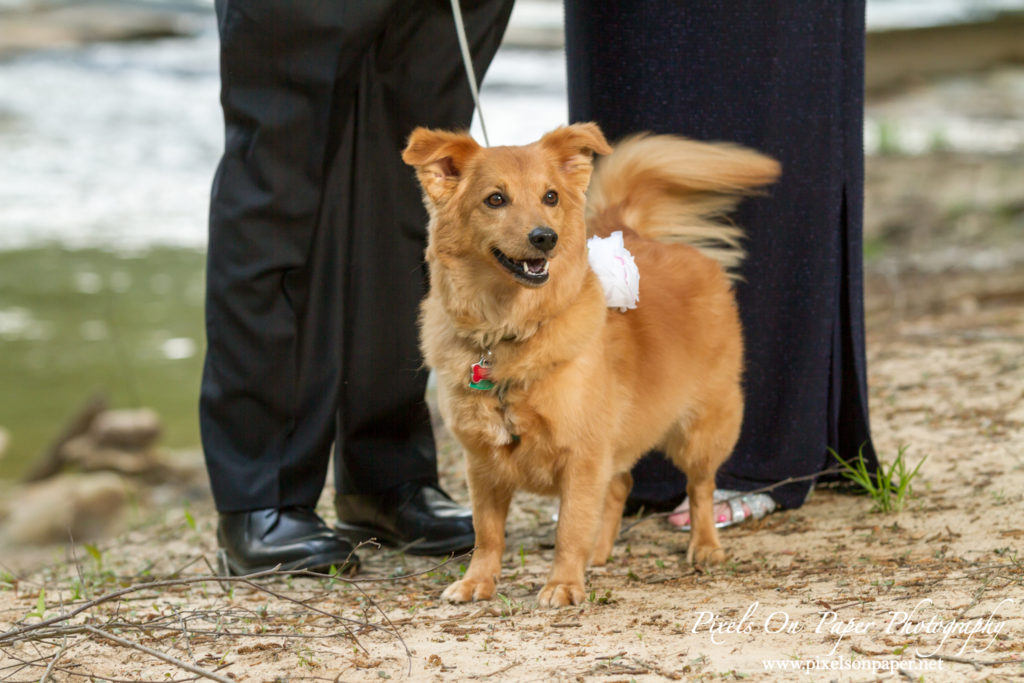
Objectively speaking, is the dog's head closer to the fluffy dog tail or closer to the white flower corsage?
the white flower corsage

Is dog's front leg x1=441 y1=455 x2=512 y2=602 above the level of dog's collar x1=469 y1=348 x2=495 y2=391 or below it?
below

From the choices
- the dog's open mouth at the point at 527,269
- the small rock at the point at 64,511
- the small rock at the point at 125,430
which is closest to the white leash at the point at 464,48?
the dog's open mouth at the point at 527,269

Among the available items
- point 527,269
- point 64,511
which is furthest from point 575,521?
point 64,511

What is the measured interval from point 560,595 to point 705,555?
60cm

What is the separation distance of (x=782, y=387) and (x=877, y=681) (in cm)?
157

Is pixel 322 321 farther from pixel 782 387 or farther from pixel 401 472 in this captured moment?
pixel 782 387

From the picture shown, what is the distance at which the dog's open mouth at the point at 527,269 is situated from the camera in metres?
2.43

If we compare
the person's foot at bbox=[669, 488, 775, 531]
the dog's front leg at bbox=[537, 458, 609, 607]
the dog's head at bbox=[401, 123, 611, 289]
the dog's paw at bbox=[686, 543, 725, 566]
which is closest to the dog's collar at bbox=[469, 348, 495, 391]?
the dog's head at bbox=[401, 123, 611, 289]

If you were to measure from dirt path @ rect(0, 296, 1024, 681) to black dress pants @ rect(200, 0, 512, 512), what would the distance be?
339 millimetres

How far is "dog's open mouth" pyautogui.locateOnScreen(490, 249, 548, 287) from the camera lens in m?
2.43

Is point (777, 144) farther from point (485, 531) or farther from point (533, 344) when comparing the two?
point (485, 531)

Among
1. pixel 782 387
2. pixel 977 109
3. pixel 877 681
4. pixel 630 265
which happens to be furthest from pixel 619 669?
pixel 977 109

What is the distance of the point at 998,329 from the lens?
504cm

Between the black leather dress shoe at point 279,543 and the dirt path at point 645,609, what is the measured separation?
0.25 feet
